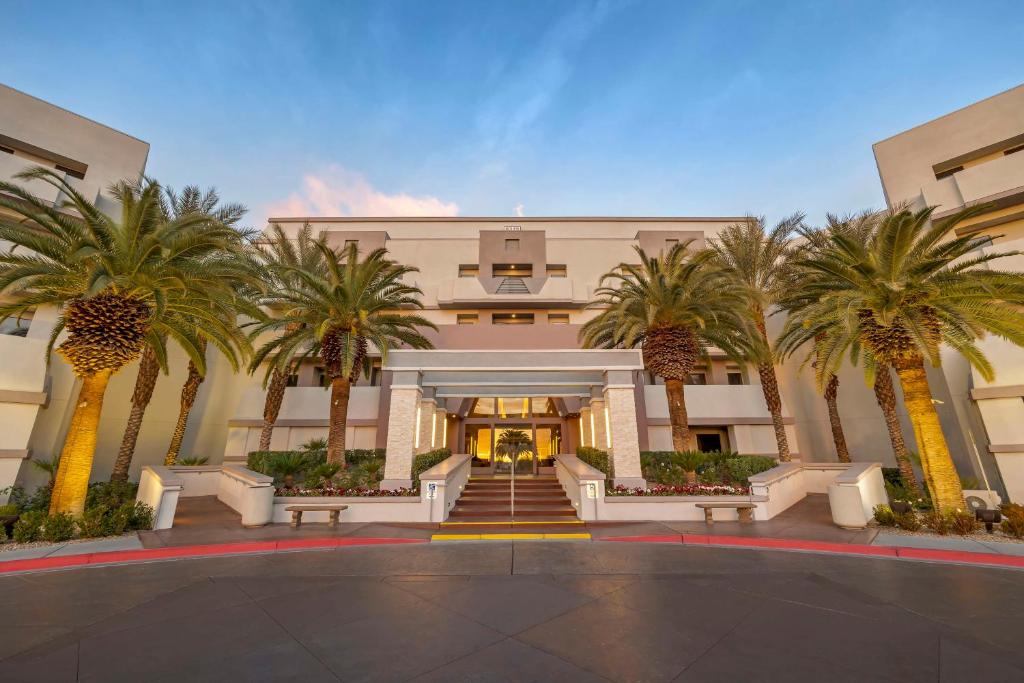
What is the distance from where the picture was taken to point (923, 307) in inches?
447

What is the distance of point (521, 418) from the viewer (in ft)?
72.8

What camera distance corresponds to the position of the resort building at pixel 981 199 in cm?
1392

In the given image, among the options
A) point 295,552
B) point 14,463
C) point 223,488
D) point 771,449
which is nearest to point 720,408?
point 771,449

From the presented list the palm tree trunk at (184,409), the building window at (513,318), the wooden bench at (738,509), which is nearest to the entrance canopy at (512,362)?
the wooden bench at (738,509)

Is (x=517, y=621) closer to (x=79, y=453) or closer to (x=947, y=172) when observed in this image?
(x=79, y=453)

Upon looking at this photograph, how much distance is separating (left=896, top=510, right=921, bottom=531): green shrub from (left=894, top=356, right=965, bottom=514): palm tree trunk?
2.84 feet

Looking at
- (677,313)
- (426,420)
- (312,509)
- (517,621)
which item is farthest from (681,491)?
(312,509)

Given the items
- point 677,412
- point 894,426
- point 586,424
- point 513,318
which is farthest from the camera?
point 513,318

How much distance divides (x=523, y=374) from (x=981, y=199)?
66.4 feet

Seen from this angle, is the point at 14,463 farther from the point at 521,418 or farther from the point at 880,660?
the point at 880,660

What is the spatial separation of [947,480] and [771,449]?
439 inches

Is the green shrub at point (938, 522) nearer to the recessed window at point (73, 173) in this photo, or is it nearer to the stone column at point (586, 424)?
the stone column at point (586, 424)

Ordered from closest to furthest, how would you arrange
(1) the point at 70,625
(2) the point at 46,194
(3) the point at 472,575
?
1. (1) the point at 70,625
2. (3) the point at 472,575
3. (2) the point at 46,194

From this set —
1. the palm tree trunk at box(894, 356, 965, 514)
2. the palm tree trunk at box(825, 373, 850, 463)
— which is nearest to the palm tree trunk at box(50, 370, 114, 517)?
the palm tree trunk at box(894, 356, 965, 514)
